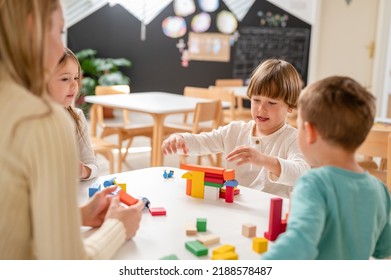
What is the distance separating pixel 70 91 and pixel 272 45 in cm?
588

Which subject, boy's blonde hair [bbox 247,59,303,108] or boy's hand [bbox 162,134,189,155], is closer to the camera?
boy's hand [bbox 162,134,189,155]

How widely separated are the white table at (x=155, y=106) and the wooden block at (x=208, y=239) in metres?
2.51

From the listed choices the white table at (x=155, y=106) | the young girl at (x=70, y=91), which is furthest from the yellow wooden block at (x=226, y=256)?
the white table at (x=155, y=106)

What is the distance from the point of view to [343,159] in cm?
99

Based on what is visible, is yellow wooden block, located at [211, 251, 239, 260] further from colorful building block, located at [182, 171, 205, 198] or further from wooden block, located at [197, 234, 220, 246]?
colorful building block, located at [182, 171, 205, 198]

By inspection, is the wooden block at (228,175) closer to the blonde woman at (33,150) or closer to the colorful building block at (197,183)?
the colorful building block at (197,183)

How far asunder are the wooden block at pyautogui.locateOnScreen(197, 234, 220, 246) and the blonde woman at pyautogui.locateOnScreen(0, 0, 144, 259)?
30cm

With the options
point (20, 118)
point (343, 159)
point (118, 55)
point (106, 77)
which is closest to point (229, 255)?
point (343, 159)

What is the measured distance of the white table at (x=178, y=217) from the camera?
40.3 inches

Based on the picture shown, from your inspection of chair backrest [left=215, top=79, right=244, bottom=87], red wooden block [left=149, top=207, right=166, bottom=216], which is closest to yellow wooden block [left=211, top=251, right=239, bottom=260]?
red wooden block [left=149, top=207, right=166, bottom=216]

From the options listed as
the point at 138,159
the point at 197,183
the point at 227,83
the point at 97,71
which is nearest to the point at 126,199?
the point at 197,183

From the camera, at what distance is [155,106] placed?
3760 millimetres

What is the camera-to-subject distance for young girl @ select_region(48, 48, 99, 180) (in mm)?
1858
